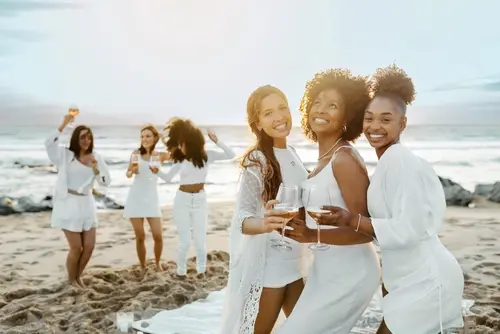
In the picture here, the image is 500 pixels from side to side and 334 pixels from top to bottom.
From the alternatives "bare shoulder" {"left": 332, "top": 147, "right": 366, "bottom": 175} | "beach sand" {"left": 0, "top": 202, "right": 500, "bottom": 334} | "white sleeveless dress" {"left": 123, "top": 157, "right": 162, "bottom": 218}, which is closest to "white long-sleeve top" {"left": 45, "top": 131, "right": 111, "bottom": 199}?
"white sleeveless dress" {"left": 123, "top": 157, "right": 162, "bottom": 218}

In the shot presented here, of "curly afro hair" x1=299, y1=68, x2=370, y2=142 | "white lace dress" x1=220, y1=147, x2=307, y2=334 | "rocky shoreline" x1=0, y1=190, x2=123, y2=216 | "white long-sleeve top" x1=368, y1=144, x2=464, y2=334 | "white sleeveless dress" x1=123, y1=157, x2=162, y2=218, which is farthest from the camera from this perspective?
"rocky shoreline" x1=0, y1=190, x2=123, y2=216

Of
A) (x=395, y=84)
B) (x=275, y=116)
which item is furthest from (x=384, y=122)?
(x=275, y=116)

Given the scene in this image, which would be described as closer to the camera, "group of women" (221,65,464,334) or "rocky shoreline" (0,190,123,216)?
"group of women" (221,65,464,334)

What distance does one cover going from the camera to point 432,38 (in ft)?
94.6

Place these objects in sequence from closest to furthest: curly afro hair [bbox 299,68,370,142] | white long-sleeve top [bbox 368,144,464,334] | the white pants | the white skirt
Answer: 1. white long-sleeve top [bbox 368,144,464,334]
2. curly afro hair [bbox 299,68,370,142]
3. the white skirt
4. the white pants

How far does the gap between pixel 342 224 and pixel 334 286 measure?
362 mm

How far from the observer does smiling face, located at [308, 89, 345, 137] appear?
2775 mm

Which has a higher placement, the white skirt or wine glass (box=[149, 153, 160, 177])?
wine glass (box=[149, 153, 160, 177])

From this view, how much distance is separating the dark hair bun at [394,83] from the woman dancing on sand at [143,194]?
4.74 metres

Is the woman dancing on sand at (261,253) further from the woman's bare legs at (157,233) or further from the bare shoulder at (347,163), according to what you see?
the woman's bare legs at (157,233)

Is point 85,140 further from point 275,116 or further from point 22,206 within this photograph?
point 22,206

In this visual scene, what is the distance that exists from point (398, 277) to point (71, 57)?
30.5 m

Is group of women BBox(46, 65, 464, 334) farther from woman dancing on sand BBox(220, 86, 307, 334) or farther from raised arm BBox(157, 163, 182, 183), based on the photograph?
raised arm BBox(157, 163, 182, 183)

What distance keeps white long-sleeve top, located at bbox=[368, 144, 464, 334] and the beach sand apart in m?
2.82
